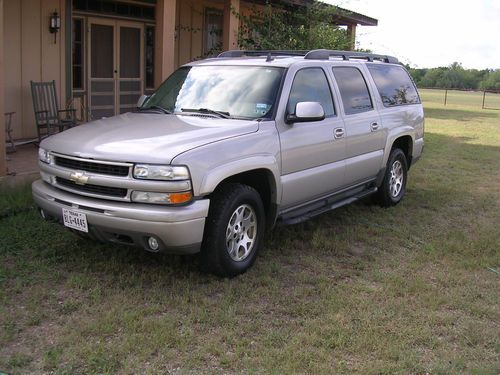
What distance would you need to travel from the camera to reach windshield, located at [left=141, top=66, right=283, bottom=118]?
17.4 ft

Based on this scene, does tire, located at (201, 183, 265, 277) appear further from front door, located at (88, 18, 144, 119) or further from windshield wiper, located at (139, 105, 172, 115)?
front door, located at (88, 18, 144, 119)

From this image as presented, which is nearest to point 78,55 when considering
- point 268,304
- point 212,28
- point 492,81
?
point 212,28

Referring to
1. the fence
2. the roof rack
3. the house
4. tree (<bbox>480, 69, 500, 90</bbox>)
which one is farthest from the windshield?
tree (<bbox>480, 69, 500, 90</bbox>)

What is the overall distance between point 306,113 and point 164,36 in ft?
17.3

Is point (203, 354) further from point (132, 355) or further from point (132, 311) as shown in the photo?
point (132, 311)

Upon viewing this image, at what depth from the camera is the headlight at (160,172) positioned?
13.7 ft

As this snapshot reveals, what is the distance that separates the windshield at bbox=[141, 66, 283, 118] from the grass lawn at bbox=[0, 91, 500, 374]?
1.41 metres

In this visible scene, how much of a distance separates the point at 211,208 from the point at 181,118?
107 cm

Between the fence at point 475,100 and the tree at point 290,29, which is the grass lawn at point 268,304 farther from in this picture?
the fence at point 475,100

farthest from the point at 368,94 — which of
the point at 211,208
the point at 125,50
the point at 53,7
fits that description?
the point at 125,50

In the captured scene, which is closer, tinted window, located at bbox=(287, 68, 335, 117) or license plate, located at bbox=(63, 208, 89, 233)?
license plate, located at bbox=(63, 208, 89, 233)

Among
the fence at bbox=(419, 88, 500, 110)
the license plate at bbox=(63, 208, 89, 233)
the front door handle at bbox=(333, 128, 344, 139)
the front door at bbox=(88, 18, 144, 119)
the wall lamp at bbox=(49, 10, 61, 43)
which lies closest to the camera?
the license plate at bbox=(63, 208, 89, 233)

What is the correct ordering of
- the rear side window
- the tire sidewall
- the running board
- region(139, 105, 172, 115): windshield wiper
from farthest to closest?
the tire sidewall
the rear side window
region(139, 105, 172, 115): windshield wiper
the running board

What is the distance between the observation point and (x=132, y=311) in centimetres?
412
